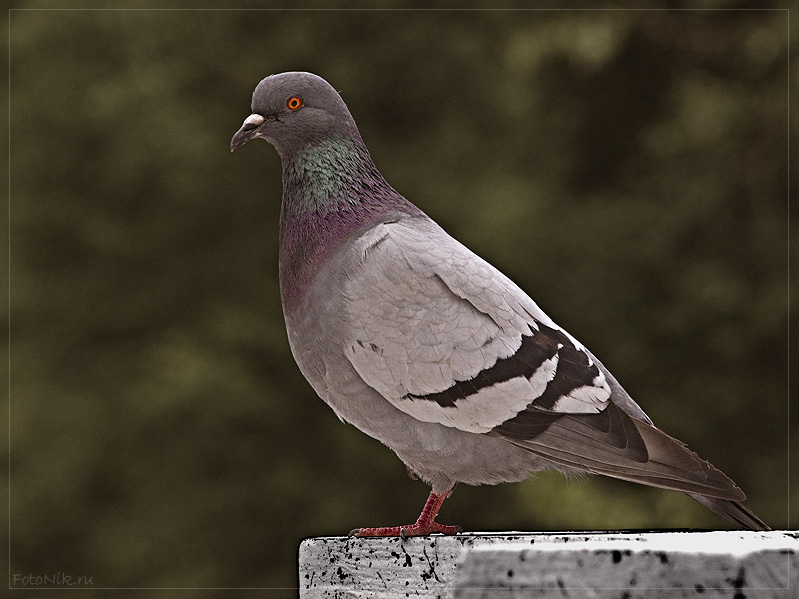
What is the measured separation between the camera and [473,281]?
10.5 feet

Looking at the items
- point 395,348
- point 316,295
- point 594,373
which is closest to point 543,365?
point 594,373

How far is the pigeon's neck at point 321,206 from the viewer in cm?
327

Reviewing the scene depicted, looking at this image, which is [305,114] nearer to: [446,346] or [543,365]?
[446,346]

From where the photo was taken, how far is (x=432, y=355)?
307 cm

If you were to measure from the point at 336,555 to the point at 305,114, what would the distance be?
4.75ft

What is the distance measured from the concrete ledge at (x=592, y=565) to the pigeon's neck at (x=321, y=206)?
3.16 feet

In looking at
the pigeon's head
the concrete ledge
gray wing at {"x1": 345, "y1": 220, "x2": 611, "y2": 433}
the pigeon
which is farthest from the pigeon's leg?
the pigeon's head

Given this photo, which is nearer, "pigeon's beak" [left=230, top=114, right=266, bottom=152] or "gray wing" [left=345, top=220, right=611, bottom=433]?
"gray wing" [left=345, top=220, right=611, bottom=433]

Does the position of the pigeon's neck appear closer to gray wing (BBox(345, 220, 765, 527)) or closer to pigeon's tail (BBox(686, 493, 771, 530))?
gray wing (BBox(345, 220, 765, 527))

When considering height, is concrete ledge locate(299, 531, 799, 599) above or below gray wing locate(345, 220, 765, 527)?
below

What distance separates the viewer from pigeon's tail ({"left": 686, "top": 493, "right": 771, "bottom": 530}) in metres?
3.06

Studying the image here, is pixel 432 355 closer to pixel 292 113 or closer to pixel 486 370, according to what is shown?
pixel 486 370

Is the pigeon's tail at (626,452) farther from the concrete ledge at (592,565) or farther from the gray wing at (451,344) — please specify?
the concrete ledge at (592,565)

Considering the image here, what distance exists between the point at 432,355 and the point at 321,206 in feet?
2.14
